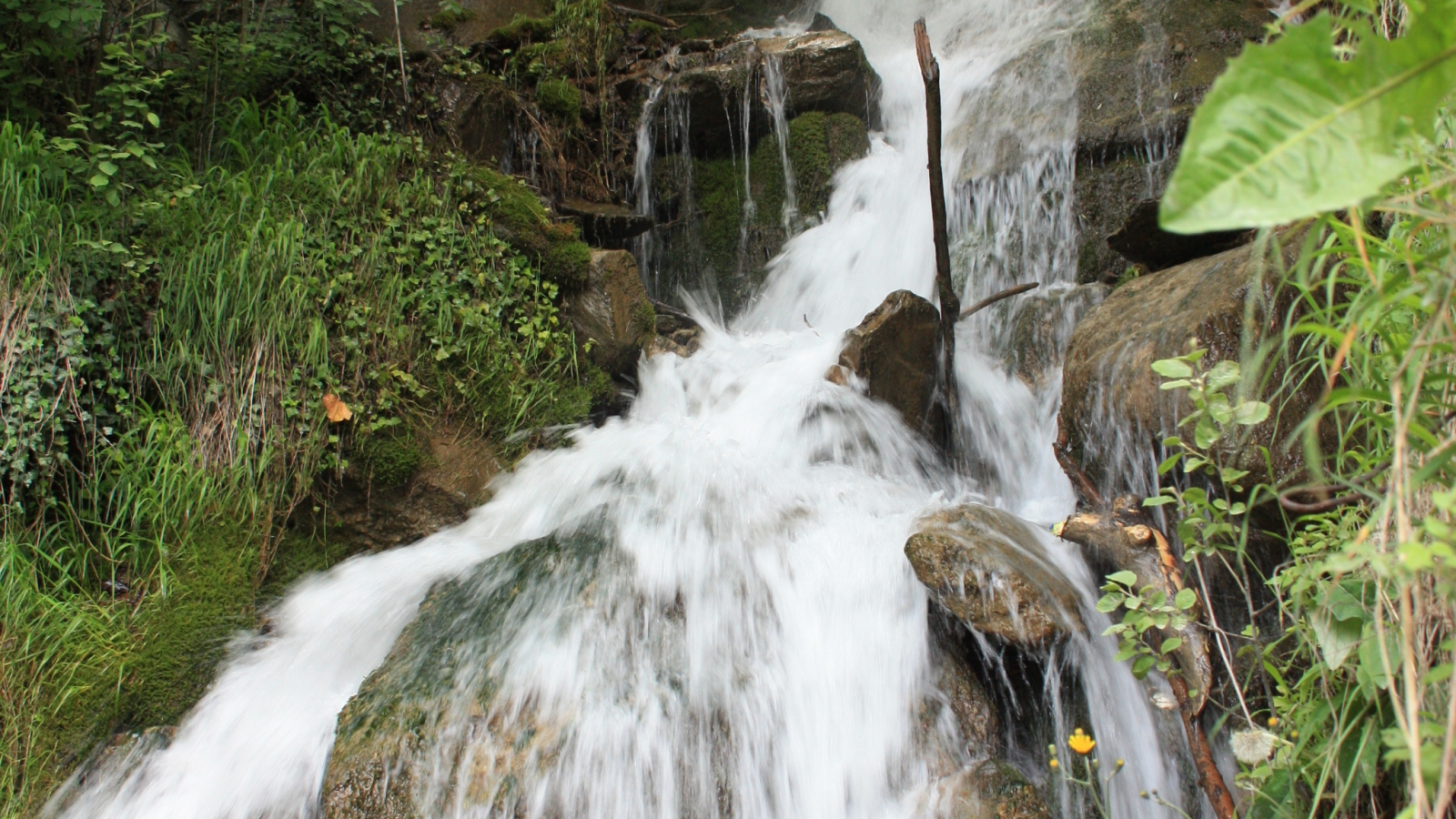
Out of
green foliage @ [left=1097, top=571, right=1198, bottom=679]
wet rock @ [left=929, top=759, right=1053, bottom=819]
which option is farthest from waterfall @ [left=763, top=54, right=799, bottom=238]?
green foliage @ [left=1097, top=571, right=1198, bottom=679]

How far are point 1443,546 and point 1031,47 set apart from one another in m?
6.36

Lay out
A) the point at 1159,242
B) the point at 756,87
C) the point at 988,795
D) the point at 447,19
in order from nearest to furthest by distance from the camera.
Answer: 1. the point at 988,795
2. the point at 1159,242
3. the point at 447,19
4. the point at 756,87

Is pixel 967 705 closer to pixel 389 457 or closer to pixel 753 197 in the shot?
pixel 389 457

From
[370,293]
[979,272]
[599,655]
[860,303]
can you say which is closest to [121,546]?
[370,293]

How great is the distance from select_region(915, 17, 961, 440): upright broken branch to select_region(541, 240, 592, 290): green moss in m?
1.94

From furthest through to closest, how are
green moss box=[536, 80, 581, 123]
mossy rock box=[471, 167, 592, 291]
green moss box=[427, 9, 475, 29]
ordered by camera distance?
green moss box=[427, 9, 475, 29] < green moss box=[536, 80, 581, 123] < mossy rock box=[471, 167, 592, 291]

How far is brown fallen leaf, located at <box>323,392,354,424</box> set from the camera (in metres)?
3.31

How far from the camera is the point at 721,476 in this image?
3.46m

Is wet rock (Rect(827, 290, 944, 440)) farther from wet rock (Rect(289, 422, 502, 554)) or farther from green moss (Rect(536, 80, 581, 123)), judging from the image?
green moss (Rect(536, 80, 581, 123))

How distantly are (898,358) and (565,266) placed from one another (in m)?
1.91

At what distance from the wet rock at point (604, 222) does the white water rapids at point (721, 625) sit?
4.40 ft

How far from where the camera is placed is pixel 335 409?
3326 millimetres

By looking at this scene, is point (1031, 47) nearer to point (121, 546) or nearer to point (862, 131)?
point (862, 131)

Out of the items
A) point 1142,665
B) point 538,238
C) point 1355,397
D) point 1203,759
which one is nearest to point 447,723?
point 1142,665
